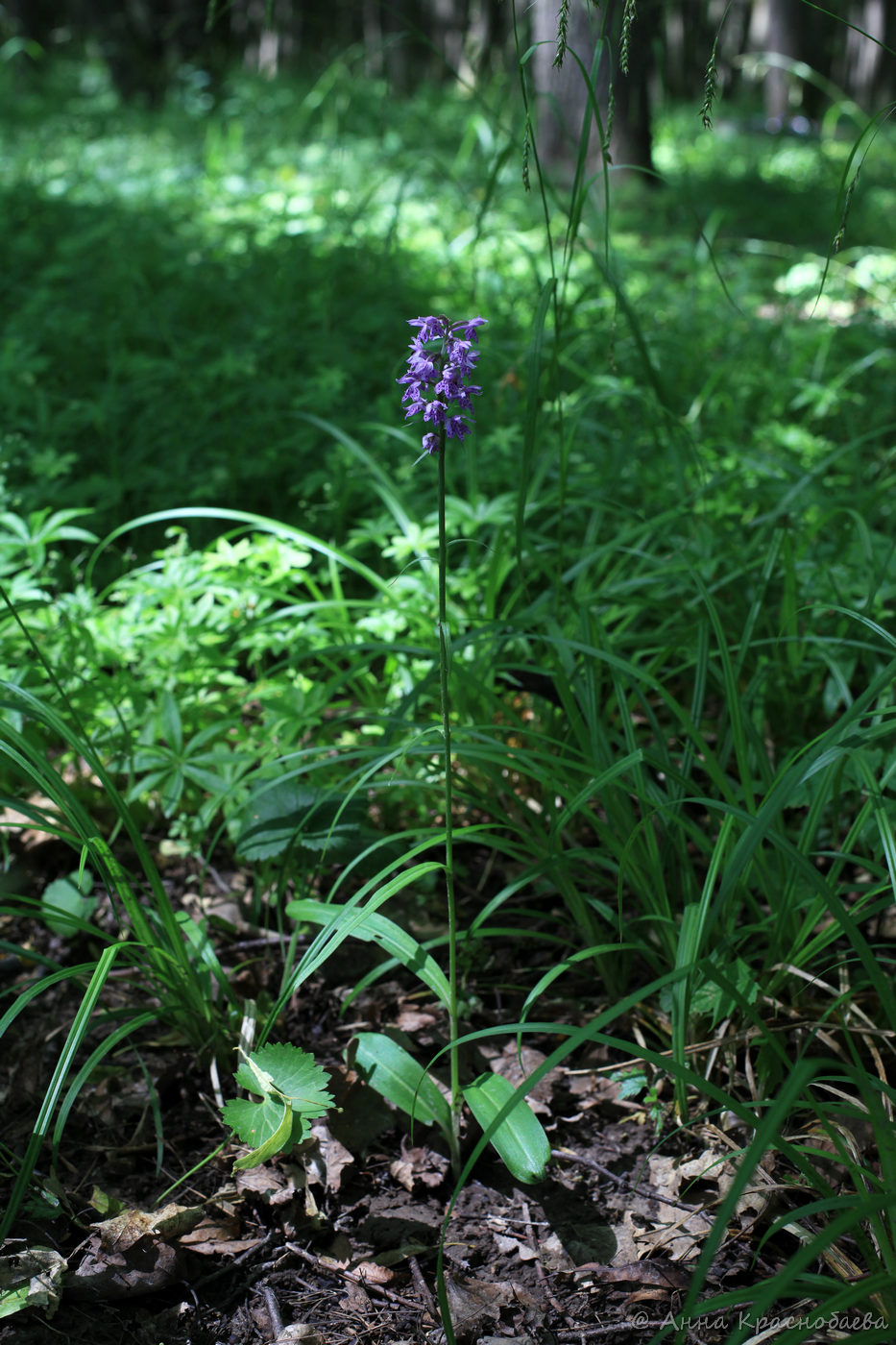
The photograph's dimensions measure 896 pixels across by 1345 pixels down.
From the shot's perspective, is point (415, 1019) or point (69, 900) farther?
point (69, 900)

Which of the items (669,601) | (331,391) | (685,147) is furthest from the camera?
(685,147)

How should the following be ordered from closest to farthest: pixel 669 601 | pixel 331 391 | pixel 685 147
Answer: pixel 669 601
pixel 331 391
pixel 685 147

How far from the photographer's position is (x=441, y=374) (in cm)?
106

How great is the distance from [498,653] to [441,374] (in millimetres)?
833

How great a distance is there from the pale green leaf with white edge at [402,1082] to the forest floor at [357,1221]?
0.10 metres

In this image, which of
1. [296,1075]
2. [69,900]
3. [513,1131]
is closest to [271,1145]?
[296,1075]

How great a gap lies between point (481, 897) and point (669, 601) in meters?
0.85

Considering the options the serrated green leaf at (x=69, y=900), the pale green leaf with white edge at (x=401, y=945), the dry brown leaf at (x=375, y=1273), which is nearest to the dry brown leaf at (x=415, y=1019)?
the pale green leaf with white edge at (x=401, y=945)

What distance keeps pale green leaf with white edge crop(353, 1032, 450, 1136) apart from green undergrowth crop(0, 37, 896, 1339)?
158 mm

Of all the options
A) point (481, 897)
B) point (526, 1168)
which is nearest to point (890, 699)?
point (481, 897)

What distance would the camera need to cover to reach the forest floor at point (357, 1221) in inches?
45.9

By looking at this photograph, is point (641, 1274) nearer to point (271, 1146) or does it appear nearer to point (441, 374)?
point (271, 1146)

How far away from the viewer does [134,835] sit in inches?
54.4

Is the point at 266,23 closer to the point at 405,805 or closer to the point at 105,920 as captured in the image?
the point at 405,805
